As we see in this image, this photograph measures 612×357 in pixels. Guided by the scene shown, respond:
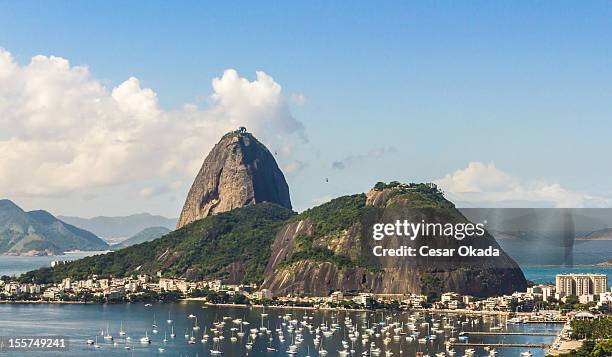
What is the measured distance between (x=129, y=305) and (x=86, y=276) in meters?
33.0

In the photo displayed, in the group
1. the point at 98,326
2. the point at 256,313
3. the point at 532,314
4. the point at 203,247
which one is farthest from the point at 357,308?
the point at 203,247

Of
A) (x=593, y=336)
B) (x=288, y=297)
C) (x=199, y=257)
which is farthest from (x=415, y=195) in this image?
(x=593, y=336)

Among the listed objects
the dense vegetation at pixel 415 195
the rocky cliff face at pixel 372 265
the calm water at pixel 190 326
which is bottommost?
the calm water at pixel 190 326

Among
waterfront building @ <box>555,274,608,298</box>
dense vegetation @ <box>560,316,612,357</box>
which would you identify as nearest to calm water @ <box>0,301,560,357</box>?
dense vegetation @ <box>560,316,612,357</box>

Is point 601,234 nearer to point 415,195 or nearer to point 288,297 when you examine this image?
point 415,195

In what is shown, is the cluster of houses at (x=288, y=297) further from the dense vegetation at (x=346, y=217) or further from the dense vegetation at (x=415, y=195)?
the dense vegetation at (x=415, y=195)

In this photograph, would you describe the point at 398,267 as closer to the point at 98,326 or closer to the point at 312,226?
the point at 312,226

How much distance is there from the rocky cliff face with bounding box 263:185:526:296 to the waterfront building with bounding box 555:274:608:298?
7.59 m

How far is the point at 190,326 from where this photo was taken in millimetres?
113125

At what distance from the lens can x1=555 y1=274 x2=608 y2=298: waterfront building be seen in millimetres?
138375

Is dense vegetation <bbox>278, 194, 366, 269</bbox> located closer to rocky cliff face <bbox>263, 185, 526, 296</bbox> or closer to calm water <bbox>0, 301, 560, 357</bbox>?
rocky cliff face <bbox>263, 185, 526, 296</bbox>

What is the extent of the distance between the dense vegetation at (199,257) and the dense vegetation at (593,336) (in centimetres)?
7467

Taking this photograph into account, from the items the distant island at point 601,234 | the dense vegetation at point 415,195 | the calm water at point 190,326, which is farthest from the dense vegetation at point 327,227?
the distant island at point 601,234

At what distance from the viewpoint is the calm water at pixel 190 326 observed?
93.8 m
